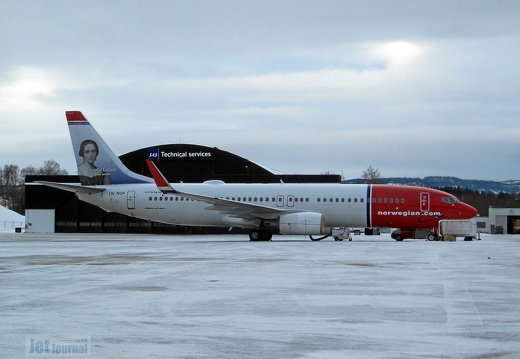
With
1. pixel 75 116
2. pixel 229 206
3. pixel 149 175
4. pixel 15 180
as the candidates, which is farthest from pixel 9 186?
pixel 229 206

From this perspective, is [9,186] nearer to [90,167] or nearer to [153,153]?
[153,153]

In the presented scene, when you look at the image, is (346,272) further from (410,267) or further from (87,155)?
(87,155)

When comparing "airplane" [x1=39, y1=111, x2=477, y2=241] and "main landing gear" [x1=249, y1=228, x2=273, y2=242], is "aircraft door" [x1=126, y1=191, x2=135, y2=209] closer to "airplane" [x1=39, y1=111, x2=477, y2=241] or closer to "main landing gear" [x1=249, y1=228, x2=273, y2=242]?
"airplane" [x1=39, y1=111, x2=477, y2=241]

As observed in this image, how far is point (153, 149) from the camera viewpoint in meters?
60.1

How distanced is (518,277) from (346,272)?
13.0 feet

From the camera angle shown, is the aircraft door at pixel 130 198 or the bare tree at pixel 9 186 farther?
the bare tree at pixel 9 186

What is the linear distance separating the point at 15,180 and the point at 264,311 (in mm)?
161012

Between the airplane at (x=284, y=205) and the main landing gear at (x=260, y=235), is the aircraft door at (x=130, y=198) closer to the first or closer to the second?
the airplane at (x=284, y=205)

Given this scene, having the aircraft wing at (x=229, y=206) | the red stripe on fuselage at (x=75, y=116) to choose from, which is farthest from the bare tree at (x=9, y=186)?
the aircraft wing at (x=229, y=206)

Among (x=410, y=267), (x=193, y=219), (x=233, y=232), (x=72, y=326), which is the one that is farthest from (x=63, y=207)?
(x=72, y=326)

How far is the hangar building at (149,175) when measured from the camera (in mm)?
59281

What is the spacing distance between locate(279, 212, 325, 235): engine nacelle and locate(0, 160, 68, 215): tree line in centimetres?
12297

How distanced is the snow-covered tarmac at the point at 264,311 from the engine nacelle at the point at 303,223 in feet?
58.6

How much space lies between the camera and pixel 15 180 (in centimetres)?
16000
